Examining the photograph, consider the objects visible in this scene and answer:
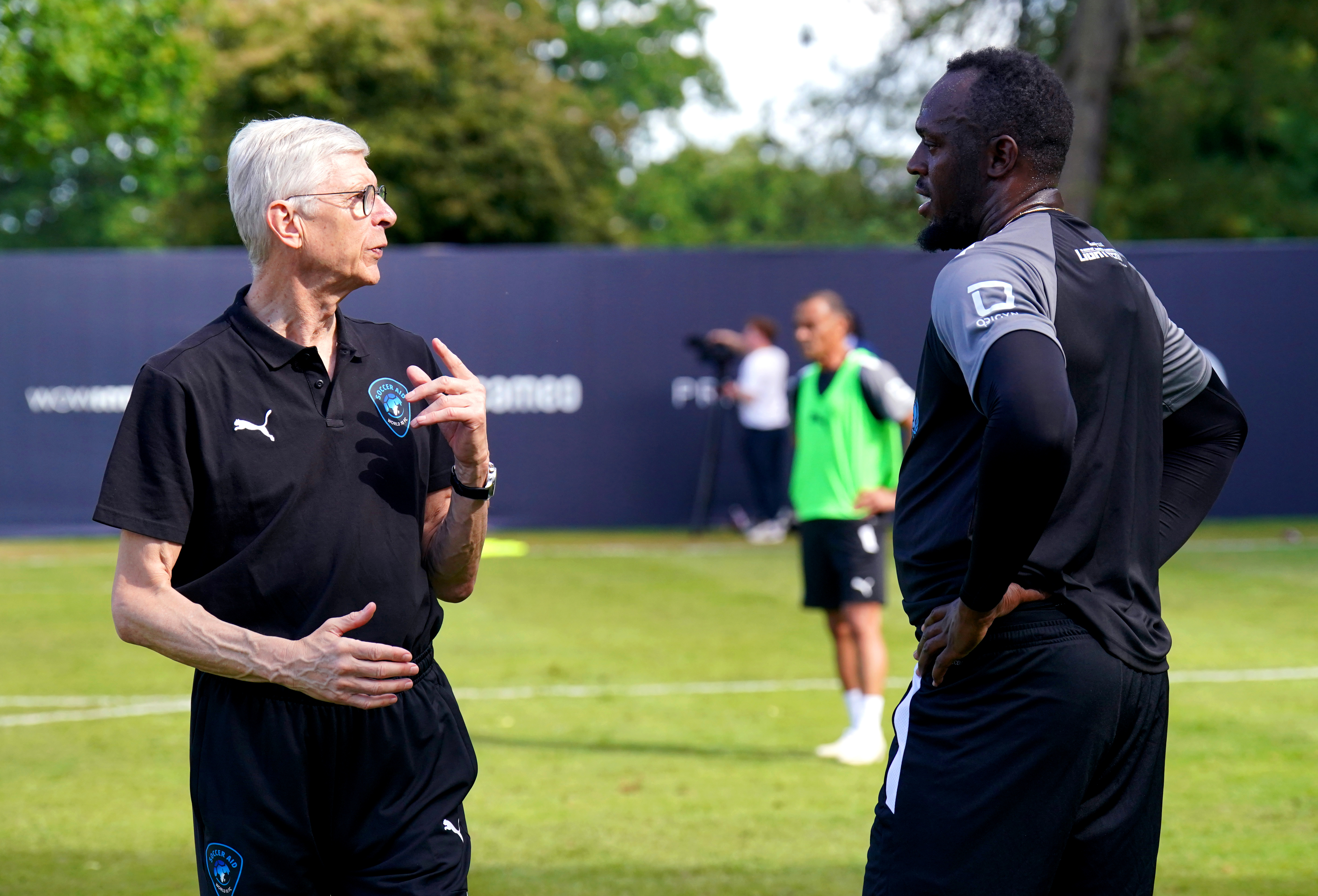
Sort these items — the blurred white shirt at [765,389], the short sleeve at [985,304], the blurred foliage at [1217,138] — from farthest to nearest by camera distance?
the blurred foliage at [1217,138]
the blurred white shirt at [765,389]
the short sleeve at [985,304]

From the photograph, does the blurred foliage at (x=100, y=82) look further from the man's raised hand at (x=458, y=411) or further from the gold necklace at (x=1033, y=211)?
the gold necklace at (x=1033, y=211)

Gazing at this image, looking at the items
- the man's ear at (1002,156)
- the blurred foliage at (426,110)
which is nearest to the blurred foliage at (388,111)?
the blurred foliage at (426,110)

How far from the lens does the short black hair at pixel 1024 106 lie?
2.62 meters

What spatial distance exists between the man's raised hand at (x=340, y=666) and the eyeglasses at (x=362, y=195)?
82 centimetres

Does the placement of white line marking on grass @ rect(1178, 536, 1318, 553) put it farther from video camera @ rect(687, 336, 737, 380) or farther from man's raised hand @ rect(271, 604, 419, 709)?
man's raised hand @ rect(271, 604, 419, 709)

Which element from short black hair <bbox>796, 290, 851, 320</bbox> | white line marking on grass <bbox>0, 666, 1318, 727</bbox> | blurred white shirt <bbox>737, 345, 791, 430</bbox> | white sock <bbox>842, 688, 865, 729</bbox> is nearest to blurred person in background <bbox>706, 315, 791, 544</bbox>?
blurred white shirt <bbox>737, 345, 791, 430</bbox>

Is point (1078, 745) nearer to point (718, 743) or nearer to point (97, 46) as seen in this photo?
point (718, 743)

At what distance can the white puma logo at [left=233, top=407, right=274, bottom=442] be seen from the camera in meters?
2.69

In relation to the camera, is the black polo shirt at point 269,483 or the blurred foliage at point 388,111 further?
the blurred foliage at point 388,111

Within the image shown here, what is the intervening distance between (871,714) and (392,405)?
4.46m

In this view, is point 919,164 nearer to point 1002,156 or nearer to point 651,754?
point 1002,156

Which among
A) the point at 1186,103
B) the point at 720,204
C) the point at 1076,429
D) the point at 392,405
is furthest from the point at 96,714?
the point at 720,204

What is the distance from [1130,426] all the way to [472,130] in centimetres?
2712

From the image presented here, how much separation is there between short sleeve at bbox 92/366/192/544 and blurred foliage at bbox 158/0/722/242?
23.9m
